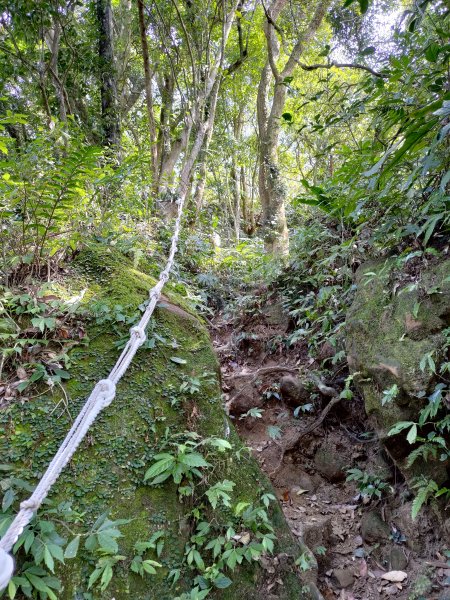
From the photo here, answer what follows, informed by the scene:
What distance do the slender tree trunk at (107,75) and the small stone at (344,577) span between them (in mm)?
6371

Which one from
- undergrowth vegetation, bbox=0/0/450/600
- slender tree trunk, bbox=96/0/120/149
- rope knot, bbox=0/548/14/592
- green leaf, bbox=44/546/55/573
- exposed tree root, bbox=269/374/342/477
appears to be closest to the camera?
rope knot, bbox=0/548/14/592

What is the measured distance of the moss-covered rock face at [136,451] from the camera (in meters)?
1.70

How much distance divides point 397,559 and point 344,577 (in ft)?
1.22

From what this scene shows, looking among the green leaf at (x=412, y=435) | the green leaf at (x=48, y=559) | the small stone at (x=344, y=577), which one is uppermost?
the green leaf at (x=48, y=559)

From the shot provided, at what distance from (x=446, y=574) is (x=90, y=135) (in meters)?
7.33

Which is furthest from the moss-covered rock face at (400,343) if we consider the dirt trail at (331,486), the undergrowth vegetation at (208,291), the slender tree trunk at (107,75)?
the slender tree trunk at (107,75)

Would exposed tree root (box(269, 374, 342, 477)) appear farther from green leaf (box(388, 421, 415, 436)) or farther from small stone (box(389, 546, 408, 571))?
small stone (box(389, 546, 408, 571))

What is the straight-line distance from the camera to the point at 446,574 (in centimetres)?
216

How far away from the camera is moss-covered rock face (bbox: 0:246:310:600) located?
66.9 inches

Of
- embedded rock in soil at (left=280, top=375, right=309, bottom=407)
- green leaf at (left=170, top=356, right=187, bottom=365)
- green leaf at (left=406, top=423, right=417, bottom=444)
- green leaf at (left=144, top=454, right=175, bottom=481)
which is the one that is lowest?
embedded rock in soil at (left=280, top=375, right=309, bottom=407)

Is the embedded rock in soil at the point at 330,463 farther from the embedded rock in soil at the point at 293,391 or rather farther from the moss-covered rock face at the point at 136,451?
the moss-covered rock face at the point at 136,451

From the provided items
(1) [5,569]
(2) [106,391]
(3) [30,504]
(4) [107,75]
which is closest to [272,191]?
(4) [107,75]

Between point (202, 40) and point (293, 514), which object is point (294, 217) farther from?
point (293, 514)

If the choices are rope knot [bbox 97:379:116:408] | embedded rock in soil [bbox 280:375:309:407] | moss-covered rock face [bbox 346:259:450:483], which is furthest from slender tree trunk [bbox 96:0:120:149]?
rope knot [bbox 97:379:116:408]
